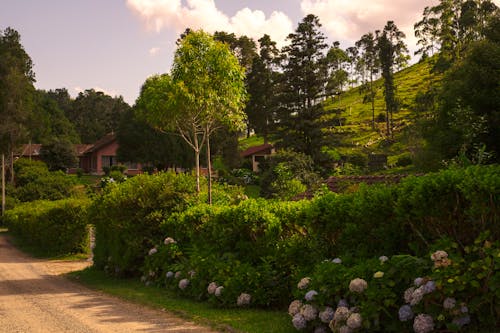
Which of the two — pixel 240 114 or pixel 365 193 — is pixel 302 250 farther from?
pixel 240 114

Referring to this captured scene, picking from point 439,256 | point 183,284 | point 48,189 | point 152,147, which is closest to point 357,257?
point 439,256

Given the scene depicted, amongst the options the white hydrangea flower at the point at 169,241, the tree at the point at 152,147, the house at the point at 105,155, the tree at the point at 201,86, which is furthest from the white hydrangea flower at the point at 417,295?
the house at the point at 105,155

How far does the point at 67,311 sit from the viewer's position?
1037 cm

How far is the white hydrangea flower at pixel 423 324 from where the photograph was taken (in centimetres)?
643

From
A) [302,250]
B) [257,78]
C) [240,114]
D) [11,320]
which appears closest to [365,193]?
[302,250]

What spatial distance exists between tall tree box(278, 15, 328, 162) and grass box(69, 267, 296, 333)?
3729 cm

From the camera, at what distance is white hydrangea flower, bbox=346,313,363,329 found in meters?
6.82

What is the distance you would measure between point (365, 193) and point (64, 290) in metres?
8.51

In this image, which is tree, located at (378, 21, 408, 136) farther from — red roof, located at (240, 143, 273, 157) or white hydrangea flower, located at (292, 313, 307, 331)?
white hydrangea flower, located at (292, 313, 307, 331)

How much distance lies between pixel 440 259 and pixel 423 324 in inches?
32.0

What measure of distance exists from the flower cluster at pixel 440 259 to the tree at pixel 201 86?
49.5 ft

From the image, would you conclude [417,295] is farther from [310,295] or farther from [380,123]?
[380,123]

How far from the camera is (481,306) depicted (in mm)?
6395

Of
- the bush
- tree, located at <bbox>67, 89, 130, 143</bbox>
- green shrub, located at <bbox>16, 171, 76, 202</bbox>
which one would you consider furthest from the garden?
tree, located at <bbox>67, 89, 130, 143</bbox>
